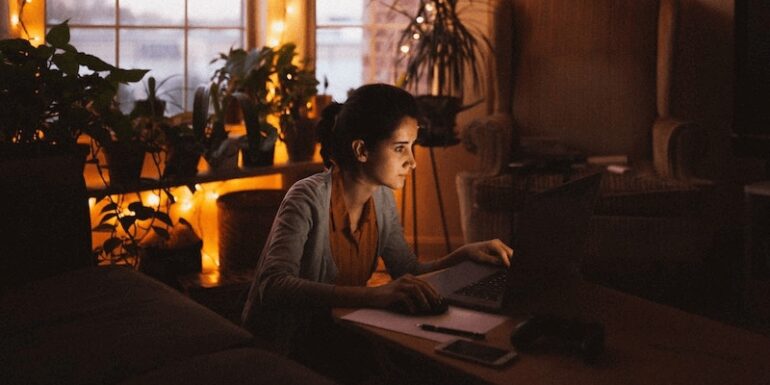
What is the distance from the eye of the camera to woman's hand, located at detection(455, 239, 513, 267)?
6.40 ft

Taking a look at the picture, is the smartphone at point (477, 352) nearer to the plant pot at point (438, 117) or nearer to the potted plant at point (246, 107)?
the potted plant at point (246, 107)

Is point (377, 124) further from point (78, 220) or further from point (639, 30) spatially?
point (639, 30)

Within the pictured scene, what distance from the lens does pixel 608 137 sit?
4.25m

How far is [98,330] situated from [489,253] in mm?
850

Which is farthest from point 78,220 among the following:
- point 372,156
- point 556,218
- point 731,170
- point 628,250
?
point 731,170

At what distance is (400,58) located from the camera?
14.2ft

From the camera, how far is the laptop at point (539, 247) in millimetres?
1457

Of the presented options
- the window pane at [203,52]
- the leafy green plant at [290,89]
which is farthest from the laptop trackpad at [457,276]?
the window pane at [203,52]

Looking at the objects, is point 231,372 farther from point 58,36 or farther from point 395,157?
point 58,36

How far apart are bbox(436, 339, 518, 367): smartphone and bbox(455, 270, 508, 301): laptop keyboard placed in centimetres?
26

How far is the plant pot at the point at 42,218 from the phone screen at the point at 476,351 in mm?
1266

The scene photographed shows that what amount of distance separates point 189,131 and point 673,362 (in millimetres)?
2378

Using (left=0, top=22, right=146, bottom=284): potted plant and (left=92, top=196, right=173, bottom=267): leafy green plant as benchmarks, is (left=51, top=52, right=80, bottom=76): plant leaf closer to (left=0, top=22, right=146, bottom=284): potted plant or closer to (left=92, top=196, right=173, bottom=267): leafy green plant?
(left=0, top=22, right=146, bottom=284): potted plant

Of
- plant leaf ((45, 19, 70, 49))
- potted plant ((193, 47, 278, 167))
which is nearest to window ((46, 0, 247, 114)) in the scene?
potted plant ((193, 47, 278, 167))
